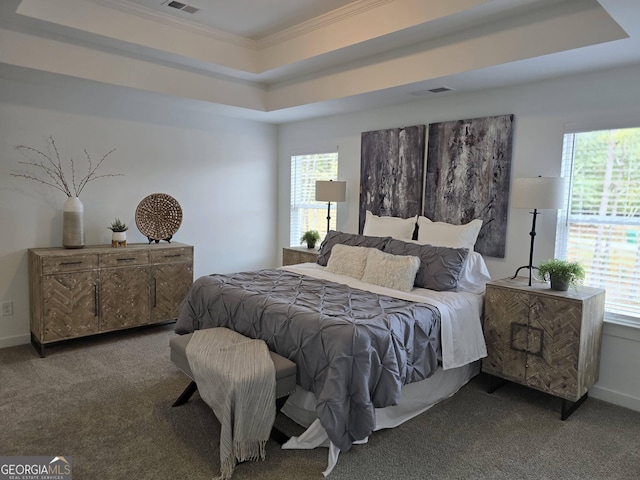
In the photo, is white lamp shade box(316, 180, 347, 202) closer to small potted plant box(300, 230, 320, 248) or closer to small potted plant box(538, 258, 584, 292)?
small potted plant box(300, 230, 320, 248)

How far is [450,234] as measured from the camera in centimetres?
384

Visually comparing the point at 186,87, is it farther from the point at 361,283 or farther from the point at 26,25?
the point at 361,283

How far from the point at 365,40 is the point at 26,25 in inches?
104

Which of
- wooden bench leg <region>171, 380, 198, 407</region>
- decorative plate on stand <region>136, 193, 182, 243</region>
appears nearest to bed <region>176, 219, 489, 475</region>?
wooden bench leg <region>171, 380, 198, 407</region>

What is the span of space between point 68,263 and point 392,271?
2851mm

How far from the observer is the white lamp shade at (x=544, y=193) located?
3111 millimetres

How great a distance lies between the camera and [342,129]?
5.12m

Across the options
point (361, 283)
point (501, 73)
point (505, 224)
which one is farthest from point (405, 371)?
point (501, 73)

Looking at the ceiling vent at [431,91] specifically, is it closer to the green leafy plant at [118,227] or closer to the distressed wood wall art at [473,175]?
the distressed wood wall art at [473,175]

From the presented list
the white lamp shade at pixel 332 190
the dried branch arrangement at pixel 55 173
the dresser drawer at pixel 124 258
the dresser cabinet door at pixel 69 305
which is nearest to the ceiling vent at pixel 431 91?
the white lamp shade at pixel 332 190

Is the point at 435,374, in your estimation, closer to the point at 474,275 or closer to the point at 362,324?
the point at 362,324

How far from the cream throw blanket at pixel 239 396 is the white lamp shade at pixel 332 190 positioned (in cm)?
260

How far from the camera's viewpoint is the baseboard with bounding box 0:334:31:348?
3945 mm

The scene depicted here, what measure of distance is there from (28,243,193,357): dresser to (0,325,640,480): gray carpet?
514mm
